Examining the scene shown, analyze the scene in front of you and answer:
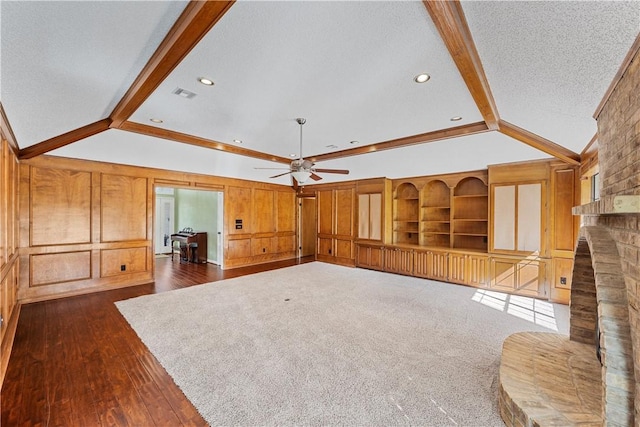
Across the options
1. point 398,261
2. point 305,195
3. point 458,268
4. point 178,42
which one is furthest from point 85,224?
point 458,268

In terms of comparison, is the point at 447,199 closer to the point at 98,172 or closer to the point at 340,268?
the point at 340,268

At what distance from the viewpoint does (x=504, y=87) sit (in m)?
2.54

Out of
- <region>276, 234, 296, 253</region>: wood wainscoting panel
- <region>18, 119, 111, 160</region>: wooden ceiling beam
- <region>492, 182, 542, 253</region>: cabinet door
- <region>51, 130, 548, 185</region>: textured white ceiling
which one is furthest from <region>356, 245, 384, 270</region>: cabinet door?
<region>18, 119, 111, 160</region>: wooden ceiling beam

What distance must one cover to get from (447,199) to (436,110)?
3.69 m

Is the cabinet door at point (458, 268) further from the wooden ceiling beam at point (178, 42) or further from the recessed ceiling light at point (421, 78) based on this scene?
the wooden ceiling beam at point (178, 42)

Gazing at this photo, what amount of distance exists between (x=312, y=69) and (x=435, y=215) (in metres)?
5.39

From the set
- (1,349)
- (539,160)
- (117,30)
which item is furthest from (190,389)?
(539,160)

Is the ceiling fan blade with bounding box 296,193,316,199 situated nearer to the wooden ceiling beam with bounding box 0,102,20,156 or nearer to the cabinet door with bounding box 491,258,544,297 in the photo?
the cabinet door with bounding box 491,258,544,297

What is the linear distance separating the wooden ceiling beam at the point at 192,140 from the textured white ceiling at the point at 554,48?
415 cm

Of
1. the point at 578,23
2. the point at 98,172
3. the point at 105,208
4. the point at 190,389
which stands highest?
the point at 578,23

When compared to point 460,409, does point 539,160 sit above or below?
above

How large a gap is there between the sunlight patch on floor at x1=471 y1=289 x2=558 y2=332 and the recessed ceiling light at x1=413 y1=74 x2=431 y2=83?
12.0 ft

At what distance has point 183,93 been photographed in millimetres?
2844

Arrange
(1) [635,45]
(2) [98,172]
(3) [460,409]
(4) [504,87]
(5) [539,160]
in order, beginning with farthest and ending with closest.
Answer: (2) [98,172]
(5) [539,160]
(4) [504,87]
(3) [460,409]
(1) [635,45]
